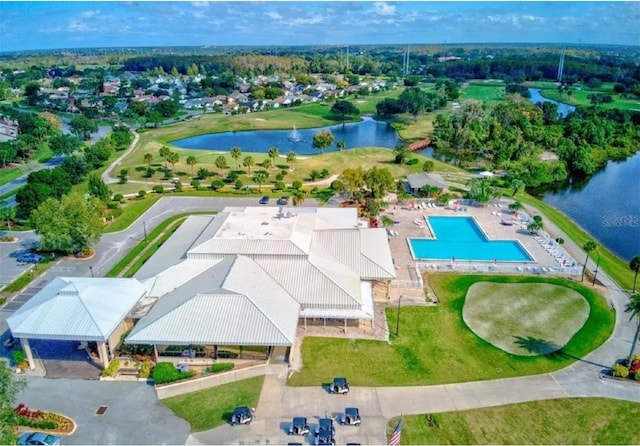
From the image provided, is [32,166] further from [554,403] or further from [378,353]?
[554,403]

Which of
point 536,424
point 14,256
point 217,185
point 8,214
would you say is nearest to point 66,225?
point 14,256

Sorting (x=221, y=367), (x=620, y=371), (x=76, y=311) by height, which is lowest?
(x=620, y=371)

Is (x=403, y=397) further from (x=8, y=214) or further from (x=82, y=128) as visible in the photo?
(x=82, y=128)

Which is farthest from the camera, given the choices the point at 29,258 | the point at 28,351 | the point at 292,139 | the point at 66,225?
the point at 292,139

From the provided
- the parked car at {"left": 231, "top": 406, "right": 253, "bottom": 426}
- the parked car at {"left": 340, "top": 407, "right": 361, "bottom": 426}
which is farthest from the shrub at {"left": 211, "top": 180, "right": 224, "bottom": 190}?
the parked car at {"left": 340, "top": 407, "right": 361, "bottom": 426}

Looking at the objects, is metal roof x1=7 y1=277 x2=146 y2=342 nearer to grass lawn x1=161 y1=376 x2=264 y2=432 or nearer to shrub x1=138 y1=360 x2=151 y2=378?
shrub x1=138 y1=360 x2=151 y2=378

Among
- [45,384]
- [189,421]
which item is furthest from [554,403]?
[45,384]
